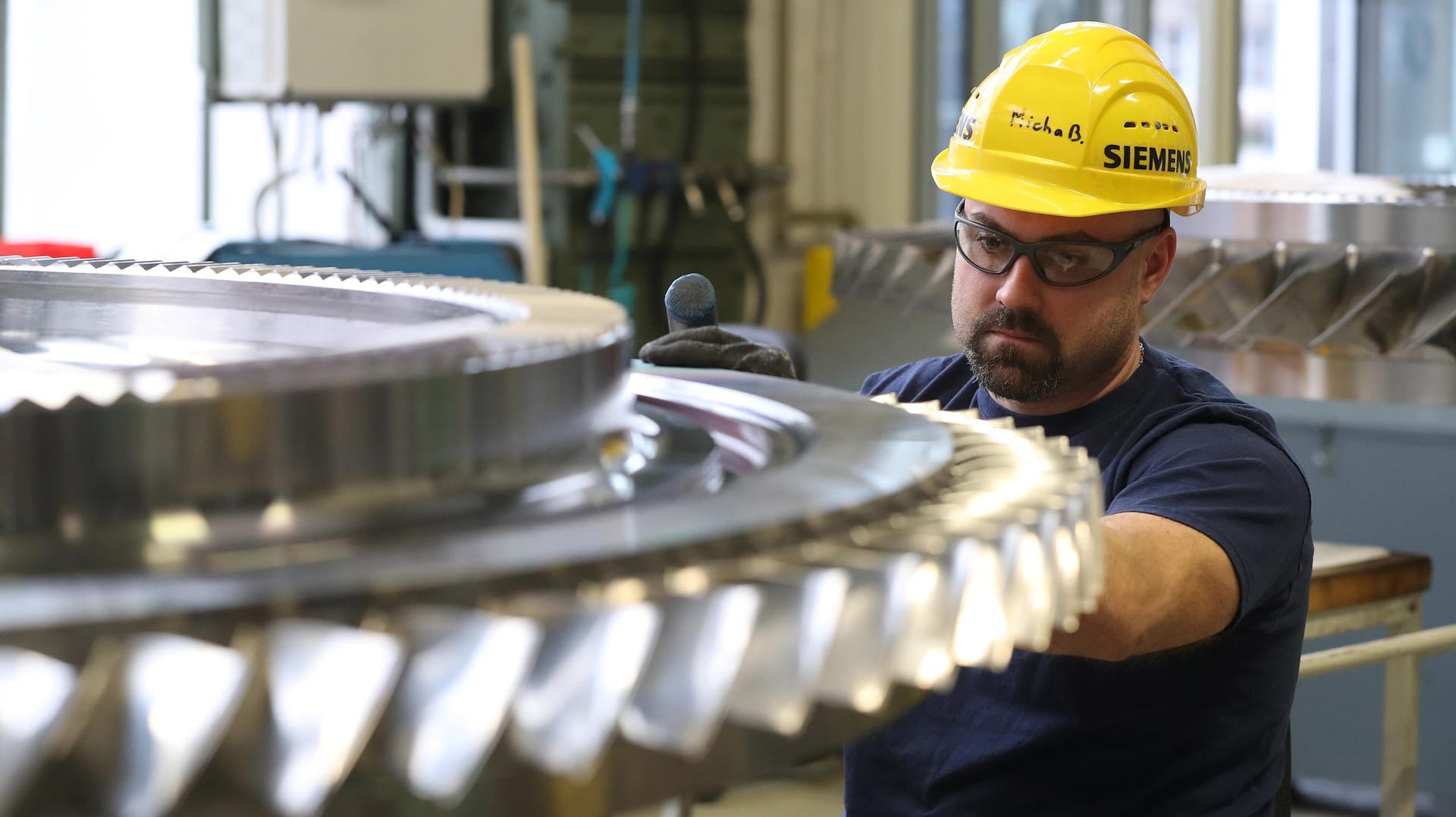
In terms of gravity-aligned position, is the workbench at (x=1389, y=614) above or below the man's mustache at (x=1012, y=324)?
below

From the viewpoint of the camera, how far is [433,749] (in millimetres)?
414

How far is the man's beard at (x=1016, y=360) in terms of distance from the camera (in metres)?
1.48

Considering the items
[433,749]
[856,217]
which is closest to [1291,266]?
[433,749]

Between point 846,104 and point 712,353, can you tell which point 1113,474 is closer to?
point 712,353

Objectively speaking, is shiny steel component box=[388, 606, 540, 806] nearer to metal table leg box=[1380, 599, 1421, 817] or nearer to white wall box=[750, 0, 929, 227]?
metal table leg box=[1380, 599, 1421, 817]

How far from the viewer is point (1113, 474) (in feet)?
4.61

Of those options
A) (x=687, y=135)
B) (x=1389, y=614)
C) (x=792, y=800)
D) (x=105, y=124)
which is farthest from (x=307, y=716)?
(x=687, y=135)

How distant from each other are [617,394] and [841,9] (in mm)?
4897

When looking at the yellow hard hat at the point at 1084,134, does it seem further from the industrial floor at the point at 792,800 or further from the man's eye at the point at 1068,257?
the industrial floor at the point at 792,800

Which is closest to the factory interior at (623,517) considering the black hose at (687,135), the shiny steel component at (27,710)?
the shiny steel component at (27,710)

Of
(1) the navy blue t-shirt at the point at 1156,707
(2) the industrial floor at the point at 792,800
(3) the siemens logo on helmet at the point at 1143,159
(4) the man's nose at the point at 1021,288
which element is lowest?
(2) the industrial floor at the point at 792,800

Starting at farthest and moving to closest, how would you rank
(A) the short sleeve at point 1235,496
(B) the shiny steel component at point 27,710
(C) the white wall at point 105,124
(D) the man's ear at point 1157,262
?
(C) the white wall at point 105,124 → (D) the man's ear at point 1157,262 → (A) the short sleeve at point 1235,496 → (B) the shiny steel component at point 27,710

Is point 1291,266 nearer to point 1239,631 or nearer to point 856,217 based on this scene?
point 1239,631

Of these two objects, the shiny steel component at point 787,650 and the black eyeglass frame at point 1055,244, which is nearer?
the shiny steel component at point 787,650
